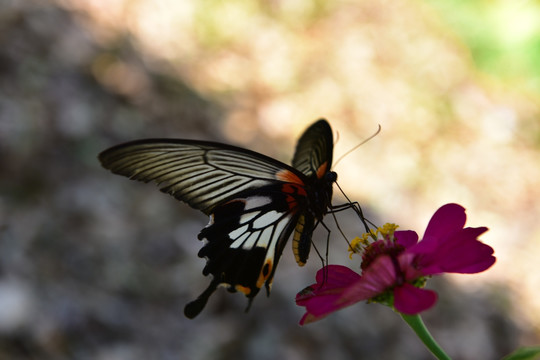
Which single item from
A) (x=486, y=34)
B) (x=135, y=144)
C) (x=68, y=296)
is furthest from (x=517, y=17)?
(x=135, y=144)

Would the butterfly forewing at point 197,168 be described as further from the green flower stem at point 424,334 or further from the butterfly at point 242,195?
the green flower stem at point 424,334

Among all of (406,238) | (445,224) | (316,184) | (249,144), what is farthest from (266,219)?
(249,144)

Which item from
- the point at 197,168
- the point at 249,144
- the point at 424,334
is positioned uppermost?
the point at 249,144

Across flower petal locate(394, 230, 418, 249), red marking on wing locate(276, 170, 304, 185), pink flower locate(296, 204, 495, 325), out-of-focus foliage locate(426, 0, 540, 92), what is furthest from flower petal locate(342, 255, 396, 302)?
out-of-focus foliage locate(426, 0, 540, 92)

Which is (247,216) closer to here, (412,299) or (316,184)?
(316,184)

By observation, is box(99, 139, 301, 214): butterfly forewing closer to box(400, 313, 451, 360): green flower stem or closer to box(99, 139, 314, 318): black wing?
box(99, 139, 314, 318): black wing

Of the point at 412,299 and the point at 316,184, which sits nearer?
the point at 412,299
